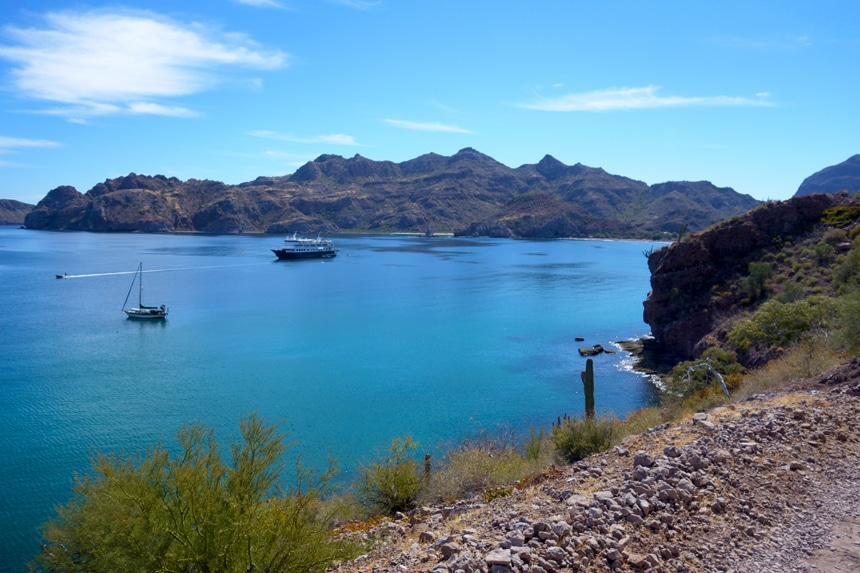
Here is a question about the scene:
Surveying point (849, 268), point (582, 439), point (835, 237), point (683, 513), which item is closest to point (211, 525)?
point (683, 513)

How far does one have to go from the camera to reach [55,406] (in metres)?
25.9

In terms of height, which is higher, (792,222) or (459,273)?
(792,222)

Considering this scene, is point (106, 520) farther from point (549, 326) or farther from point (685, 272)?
point (549, 326)

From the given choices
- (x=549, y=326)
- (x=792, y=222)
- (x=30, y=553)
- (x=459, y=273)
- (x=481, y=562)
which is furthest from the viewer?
(x=459, y=273)

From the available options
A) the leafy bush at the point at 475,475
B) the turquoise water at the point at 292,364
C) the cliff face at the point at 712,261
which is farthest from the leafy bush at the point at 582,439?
the cliff face at the point at 712,261

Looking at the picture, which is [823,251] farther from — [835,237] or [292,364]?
[292,364]

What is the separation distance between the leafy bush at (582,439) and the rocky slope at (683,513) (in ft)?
10.3

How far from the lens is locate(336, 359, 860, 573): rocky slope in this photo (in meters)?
5.60

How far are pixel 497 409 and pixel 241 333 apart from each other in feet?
77.2

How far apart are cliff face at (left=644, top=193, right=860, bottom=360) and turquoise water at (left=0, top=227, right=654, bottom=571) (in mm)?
3825

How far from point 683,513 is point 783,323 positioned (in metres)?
20.0


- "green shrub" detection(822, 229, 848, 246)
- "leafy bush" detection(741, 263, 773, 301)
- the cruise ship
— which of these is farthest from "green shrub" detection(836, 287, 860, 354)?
the cruise ship

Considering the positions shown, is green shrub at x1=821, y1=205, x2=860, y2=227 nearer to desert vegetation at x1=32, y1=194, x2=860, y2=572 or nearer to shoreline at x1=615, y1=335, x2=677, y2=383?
desert vegetation at x1=32, y1=194, x2=860, y2=572

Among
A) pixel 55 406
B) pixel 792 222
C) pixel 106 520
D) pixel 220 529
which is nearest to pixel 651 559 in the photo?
pixel 220 529
